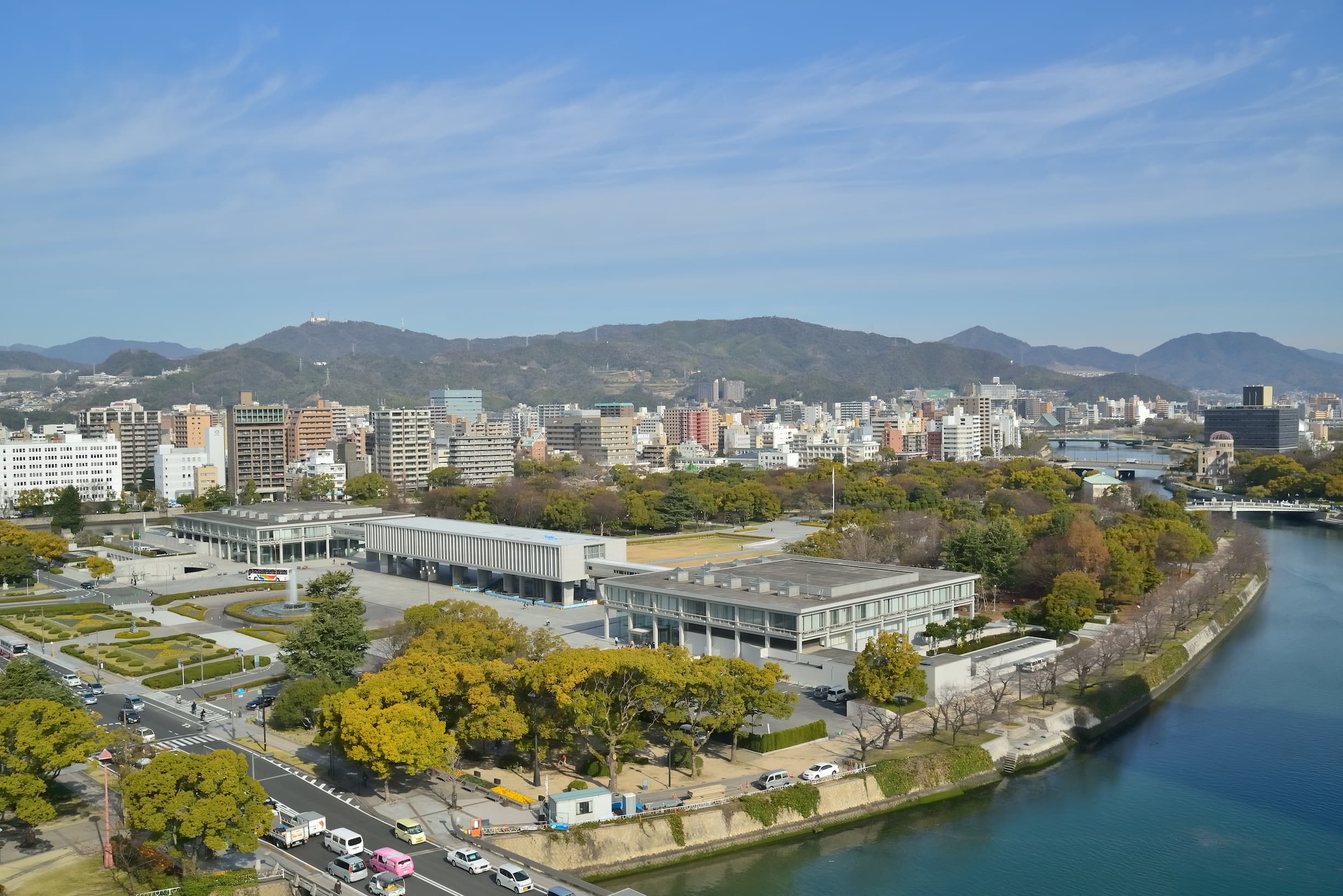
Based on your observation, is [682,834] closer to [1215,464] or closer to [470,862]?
[470,862]

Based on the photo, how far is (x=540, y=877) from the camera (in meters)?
10.8

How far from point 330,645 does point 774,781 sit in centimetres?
715

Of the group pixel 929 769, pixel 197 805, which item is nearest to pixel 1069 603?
pixel 929 769

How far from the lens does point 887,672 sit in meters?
15.7

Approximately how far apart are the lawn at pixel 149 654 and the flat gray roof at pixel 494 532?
752 centimetres

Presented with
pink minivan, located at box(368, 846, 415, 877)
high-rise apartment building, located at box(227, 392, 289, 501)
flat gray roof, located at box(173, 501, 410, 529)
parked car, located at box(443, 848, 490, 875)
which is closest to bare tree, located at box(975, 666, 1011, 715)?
parked car, located at box(443, 848, 490, 875)

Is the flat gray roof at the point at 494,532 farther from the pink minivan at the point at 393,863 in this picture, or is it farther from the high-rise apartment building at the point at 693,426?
the high-rise apartment building at the point at 693,426

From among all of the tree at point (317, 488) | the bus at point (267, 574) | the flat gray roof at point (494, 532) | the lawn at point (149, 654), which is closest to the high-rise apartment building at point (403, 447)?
the tree at point (317, 488)

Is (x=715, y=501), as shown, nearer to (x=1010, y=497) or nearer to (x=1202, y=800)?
(x=1010, y=497)

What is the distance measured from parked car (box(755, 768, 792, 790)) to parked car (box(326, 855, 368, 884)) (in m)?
4.79

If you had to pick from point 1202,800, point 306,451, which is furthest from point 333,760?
point 306,451

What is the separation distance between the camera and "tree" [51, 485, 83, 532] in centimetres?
3625

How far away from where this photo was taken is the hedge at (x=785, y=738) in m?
14.5

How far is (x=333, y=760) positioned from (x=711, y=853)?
5106mm
